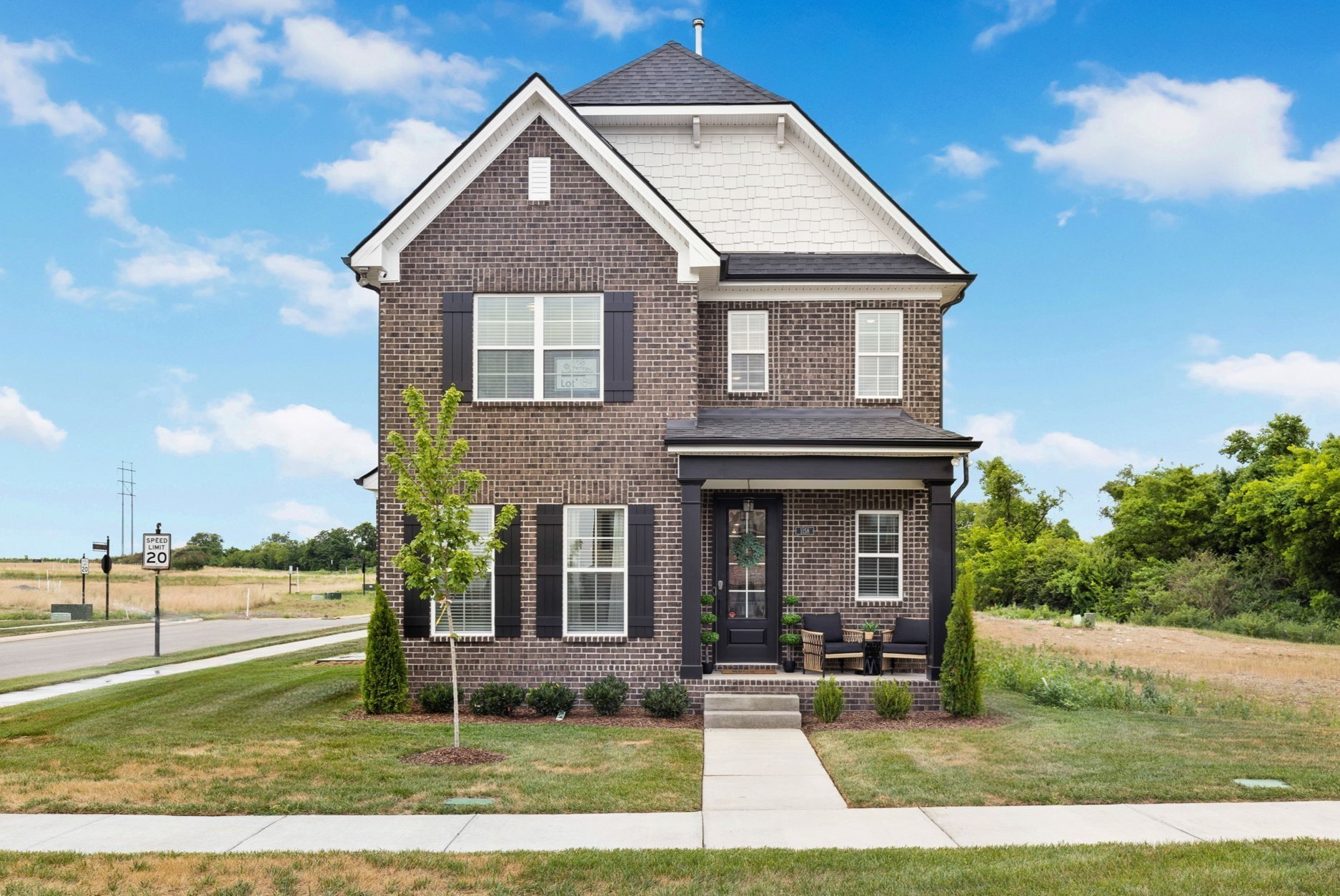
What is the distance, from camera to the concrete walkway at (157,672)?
18.0m

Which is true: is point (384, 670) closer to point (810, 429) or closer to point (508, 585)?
point (508, 585)

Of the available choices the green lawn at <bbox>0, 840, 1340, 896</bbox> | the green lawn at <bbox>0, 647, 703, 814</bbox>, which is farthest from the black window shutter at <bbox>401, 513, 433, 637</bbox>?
the green lawn at <bbox>0, 840, 1340, 896</bbox>

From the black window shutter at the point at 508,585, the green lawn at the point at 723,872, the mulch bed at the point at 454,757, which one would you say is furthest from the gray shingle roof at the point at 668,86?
the green lawn at the point at 723,872

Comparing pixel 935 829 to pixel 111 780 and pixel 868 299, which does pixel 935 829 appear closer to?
pixel 111 780

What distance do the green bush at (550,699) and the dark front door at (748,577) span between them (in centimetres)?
253

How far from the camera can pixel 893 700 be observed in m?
14.0

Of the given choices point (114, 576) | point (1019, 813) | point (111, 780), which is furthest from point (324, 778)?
point (114, 576)

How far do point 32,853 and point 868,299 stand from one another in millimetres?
12995

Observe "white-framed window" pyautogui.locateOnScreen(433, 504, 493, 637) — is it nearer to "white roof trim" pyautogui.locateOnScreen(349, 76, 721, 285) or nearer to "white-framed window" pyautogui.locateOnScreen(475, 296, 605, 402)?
"white-framed window" pyautogui.locateOnScreen(475, 296, 605, 402)

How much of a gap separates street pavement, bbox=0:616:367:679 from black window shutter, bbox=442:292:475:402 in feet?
45.0

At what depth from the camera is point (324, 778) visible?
33.8 feet

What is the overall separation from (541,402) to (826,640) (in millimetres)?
5646

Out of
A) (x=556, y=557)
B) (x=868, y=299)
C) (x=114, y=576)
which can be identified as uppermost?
(x=868, y=299)

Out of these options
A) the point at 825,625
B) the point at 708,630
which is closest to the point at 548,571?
the point at 708,630
